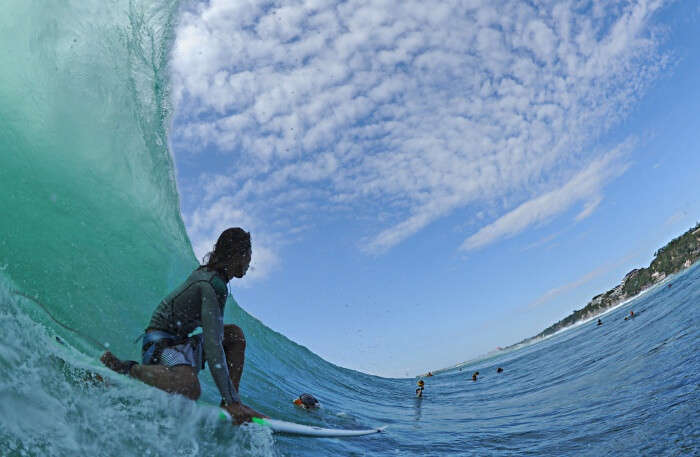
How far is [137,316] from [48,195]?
204 centimetres

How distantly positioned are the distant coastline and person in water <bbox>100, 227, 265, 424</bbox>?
91717 mm

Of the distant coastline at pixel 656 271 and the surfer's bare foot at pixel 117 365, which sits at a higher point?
the distant coastline at pixel 656 271

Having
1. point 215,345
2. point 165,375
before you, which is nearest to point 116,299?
point 165,375

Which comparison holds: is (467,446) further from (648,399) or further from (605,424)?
(648,399)

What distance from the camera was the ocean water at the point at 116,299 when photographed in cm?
245

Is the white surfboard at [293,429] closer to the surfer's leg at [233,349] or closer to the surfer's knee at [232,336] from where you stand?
the surfer's leg at [233,349]

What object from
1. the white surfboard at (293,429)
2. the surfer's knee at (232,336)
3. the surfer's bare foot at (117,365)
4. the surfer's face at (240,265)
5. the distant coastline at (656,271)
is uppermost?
the distant coastline at (656,271)

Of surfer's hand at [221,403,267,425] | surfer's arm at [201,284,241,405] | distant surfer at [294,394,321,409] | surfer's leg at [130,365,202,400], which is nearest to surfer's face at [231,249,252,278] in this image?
surfer's arm at [201,284,241,405]

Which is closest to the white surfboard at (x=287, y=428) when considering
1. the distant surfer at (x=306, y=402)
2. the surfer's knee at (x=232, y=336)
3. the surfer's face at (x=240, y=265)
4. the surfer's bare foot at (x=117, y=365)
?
the surfer's knee at (x=232, y=336)

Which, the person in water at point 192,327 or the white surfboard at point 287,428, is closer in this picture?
the person in water at point 192,327

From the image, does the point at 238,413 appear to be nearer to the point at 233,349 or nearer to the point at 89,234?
the point at 233,349

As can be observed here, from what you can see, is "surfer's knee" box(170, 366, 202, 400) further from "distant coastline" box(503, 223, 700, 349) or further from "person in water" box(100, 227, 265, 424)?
"distant coastline" box(503, 223, 700, 349)

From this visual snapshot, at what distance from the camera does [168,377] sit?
276 cm

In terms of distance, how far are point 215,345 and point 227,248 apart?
25.7 inches
